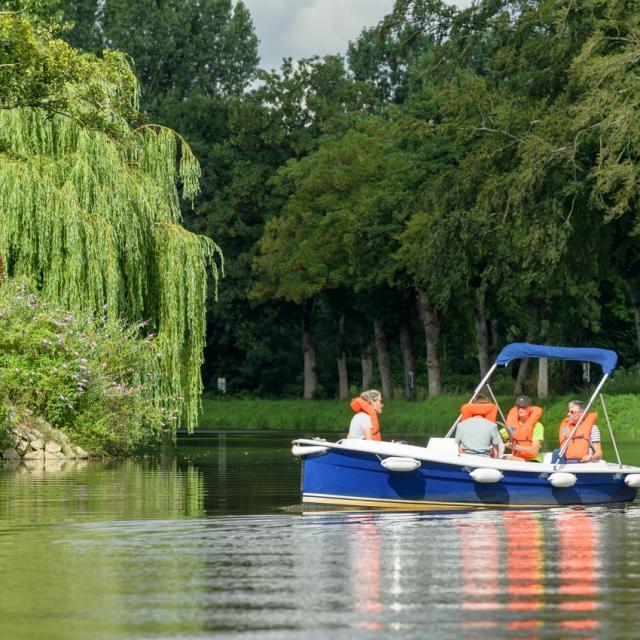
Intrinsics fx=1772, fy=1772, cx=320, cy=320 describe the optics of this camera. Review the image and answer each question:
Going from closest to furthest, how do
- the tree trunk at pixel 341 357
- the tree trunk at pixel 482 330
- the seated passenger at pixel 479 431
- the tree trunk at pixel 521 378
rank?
the seated passenger at pixel 479 431 < the tree trunk at pixel 521 378 < the tree trunk at pixel 482 330 < the tree trunk at pixel 341 357

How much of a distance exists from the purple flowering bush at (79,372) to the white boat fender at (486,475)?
14.2 m

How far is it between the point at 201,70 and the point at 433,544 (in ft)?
293

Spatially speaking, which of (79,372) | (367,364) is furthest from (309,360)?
(79,372)

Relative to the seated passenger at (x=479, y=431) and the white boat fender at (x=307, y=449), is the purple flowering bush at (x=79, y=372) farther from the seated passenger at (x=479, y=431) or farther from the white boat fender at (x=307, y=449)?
the white boat fender at (x=307, y=449)

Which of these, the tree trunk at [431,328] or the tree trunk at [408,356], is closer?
the tree trunk at [431,328]

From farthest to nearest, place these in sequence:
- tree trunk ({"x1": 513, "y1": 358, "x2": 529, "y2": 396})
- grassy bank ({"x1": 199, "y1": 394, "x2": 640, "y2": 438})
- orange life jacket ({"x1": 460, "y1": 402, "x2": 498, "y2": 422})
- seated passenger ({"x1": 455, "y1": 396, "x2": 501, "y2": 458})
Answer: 1. tree trunk ({"x1": 513, "y1": 358, "x2": 529, "y2": 396})
2. grassy bank ({"x1": 199, "y1": 394, "x2": 640, "y2": 438})
3. orange life jacket ({"x1": 460, "y1": 402, "x2": 498, "y2": 422})
4. seated passenger ({"x1": 455, "y1": 396, "x2": 501, "y2": 458})

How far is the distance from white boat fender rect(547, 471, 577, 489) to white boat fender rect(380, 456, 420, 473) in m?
2.02

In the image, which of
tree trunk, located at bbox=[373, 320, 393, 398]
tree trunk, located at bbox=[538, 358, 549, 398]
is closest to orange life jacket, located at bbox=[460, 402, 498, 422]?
tree trunk, located at bbox=[538, 358, 549, 398]

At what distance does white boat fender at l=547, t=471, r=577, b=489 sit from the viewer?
2377 centimetres

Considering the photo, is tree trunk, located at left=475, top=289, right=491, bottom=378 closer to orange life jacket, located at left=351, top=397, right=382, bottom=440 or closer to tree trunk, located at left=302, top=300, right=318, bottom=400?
tree trunk, located at left=302, top=300, right=318, bottom=400

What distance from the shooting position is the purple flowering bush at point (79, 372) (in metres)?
35.7

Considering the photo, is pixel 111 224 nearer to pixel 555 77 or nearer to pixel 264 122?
pixel 555 77

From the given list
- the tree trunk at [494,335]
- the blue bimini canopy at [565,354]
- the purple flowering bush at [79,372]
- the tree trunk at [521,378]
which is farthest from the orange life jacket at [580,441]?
the tree trunk at [494,335]

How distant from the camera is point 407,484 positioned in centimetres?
2330
